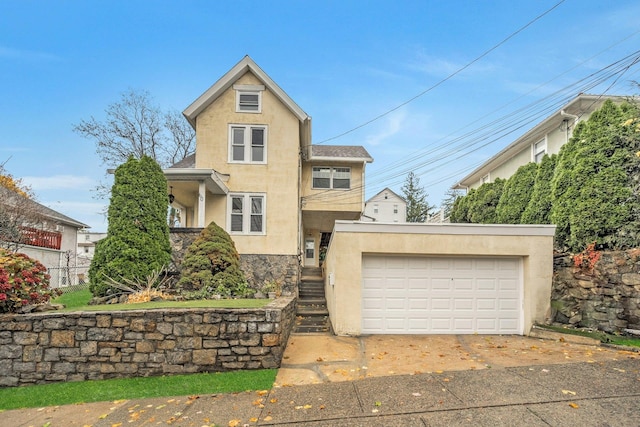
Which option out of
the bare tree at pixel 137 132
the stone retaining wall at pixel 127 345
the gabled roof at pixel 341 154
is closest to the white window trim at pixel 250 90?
the gabled roof at pixel 341 154

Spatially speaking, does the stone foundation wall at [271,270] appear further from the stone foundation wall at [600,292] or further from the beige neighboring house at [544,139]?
the beige neighboring house at [544,139]

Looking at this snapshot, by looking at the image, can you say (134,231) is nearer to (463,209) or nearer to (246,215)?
(246,215)

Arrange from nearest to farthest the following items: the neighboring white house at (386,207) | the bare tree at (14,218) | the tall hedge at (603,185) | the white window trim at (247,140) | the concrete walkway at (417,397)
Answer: the concrete walkway at (417,397), the tall hedge at (603,185), the white window trim at (247,140), the bare tree at (14,218), the neighboring white house at (386,207)

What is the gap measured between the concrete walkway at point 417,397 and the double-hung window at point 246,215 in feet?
23.4

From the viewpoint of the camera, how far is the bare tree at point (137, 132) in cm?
2081

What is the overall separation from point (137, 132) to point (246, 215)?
13.0 meters

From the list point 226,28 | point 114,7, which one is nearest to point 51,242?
point 114,7

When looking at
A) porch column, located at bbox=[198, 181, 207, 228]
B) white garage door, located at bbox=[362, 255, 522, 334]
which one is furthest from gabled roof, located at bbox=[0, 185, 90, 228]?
white garage door, located at bbox=[362, 255, 522, 334]

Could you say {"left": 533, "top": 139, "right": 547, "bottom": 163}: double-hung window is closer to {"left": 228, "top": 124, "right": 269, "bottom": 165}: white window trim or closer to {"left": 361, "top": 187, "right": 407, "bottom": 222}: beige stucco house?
{"left": 228, "top": 124, "right": 269, "bottom": 165}: white window trim

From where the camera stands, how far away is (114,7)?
12.2 m

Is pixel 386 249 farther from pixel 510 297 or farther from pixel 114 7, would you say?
pixel 114 7

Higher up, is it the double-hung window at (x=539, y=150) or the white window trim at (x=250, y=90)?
the white window trim at (x=250, y=90)

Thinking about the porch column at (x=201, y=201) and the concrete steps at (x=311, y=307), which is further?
the porch column at (x=201, y=201)

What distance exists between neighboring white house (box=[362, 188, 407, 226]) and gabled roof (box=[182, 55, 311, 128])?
29654mm
